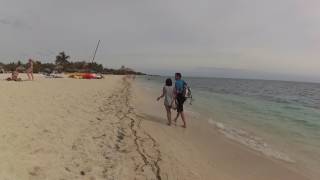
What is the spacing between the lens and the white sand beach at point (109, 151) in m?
5.56

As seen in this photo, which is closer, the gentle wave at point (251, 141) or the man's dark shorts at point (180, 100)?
the gentle wave at point (251, 141)

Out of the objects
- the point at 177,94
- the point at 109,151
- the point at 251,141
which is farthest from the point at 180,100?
the point at 109,151

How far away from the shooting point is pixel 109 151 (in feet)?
22.9

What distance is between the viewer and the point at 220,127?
13.0 meters

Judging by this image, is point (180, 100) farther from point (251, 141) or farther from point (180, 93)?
point (251, 141)

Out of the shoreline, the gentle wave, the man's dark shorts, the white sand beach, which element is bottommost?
the gentle wave

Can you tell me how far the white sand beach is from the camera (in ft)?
18.2

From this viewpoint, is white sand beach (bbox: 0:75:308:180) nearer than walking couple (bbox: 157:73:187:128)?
Yes

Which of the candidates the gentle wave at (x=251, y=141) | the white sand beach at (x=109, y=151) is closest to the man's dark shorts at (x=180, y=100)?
the white sand beach at (x=109, y=151)

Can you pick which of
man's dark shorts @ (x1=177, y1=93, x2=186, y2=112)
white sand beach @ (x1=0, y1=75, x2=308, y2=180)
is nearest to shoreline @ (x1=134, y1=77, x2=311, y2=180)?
white sand beach @ (x1=0, y1=75, x2=308, y2=180)

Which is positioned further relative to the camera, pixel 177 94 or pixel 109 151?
pixel 177 94

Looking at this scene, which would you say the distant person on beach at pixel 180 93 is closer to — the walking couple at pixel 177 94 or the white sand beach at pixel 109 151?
the walking couple at pixel 177 94

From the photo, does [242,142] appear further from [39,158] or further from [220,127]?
[39,158]

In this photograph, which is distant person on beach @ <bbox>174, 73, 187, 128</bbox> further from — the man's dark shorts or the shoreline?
the shoreline
